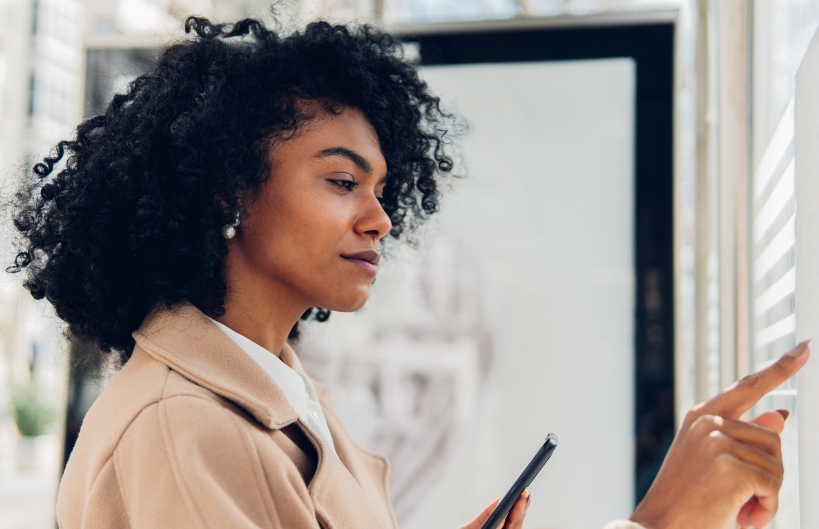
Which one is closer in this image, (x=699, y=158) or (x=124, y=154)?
(x=124, y=154)

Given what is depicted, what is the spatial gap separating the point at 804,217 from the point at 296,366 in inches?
39.3

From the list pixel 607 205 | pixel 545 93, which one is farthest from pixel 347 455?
pixel 545 93

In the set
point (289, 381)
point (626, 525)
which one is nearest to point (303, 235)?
point (289, 381)

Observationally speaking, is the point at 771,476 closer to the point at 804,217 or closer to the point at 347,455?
the point at 804,217

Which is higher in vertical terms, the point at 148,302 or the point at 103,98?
the point at 103,98

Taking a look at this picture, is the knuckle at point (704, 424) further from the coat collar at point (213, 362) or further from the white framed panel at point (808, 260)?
the coat collar at point (213, 362)

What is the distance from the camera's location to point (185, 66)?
161 cm

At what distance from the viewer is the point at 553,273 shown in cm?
273

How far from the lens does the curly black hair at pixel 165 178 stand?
58.7 inches

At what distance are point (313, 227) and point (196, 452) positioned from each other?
19.3 inches

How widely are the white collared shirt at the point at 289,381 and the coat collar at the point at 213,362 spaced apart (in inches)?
1.9

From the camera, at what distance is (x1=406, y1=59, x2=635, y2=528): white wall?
104 inches

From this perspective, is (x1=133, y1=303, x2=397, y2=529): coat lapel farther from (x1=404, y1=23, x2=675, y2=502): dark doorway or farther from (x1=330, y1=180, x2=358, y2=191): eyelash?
(x1=404, y1=23, x2=675, y2=502): dark doorway

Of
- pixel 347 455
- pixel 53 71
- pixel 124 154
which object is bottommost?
pixel 347 455
